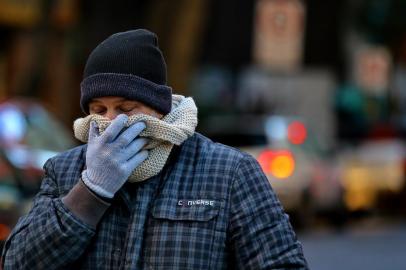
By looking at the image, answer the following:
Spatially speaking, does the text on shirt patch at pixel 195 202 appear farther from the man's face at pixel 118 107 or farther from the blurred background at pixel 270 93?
the blurred background at pixel 270 93

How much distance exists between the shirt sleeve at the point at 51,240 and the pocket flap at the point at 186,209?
7.7 inches

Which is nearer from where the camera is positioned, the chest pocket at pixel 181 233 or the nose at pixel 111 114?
the chest pocket at pixel 181 233

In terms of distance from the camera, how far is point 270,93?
2833 centimetres

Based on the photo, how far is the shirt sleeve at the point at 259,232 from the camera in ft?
9.73

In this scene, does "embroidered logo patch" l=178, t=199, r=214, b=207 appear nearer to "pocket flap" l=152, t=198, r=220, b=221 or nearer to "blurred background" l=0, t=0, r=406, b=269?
"pocket flap" l=152, t=198, r=220, b=221

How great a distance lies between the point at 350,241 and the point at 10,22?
25.2 ft

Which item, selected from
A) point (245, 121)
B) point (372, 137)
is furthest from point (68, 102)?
point (372, 137)

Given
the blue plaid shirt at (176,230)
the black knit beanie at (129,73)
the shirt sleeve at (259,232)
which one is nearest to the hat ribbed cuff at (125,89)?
the black knit beanie at (129,73)

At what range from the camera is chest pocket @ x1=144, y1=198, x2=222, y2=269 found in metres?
2.93

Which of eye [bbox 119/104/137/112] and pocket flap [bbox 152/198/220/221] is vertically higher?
eye [bbox 119/104/137/112]

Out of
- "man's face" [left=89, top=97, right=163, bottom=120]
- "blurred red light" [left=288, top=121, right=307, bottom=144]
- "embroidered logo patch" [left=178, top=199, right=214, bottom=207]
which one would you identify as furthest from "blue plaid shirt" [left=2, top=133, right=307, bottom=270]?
"blurred red light" [left=288, top=121, right=307, bottom=144]

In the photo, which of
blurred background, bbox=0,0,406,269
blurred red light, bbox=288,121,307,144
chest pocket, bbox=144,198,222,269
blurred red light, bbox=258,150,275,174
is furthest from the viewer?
blurred red light, bbox=288,121,307,144

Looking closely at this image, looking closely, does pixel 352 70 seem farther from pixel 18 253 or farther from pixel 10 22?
pixel 18 253

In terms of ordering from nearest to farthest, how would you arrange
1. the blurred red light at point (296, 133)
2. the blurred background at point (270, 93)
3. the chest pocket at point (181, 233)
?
1. the chest pocket at point (181, 233)
2. the blurred background at point (270, 93)
3. the blurred red light at point (296, 133)
